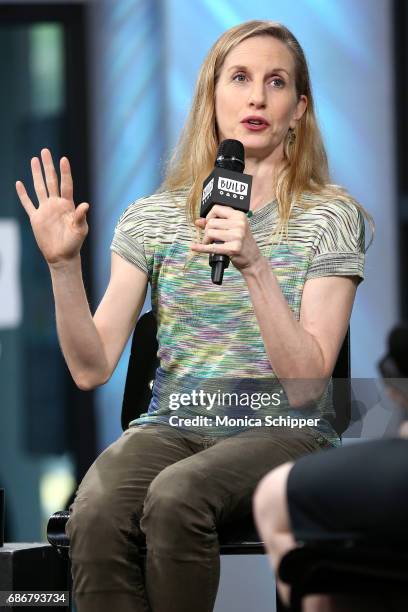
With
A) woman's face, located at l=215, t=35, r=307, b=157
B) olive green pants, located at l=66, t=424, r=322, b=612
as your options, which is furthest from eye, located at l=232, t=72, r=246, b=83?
olive green pants, located at l=66, t=424, r=322, b=612

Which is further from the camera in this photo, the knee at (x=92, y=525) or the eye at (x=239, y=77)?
the eye at (x=239, y=77)

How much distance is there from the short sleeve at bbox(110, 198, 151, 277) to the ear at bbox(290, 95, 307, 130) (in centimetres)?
36

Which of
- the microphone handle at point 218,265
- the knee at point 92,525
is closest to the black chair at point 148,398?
the knee at point 92,525

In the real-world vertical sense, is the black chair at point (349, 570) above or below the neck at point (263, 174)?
below

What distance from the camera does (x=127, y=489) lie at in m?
2.14

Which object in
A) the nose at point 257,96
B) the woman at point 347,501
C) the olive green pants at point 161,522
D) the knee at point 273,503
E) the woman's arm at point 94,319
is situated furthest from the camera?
the nose at point 257,96

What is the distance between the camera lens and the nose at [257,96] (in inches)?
94.7

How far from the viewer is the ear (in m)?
2.53

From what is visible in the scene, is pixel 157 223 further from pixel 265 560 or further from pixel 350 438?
A: pixel 265 560

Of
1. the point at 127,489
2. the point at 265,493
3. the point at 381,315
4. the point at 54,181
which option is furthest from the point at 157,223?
the point at 381,315

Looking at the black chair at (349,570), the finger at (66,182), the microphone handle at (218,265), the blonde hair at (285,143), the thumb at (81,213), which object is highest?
the blonde hair at (285,143)

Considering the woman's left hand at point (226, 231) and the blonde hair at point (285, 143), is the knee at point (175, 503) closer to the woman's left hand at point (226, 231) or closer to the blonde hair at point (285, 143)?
the woman's left hand at point (226, 231)

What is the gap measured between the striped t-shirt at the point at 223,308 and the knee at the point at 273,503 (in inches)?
20.9

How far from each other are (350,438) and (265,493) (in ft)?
1.67
